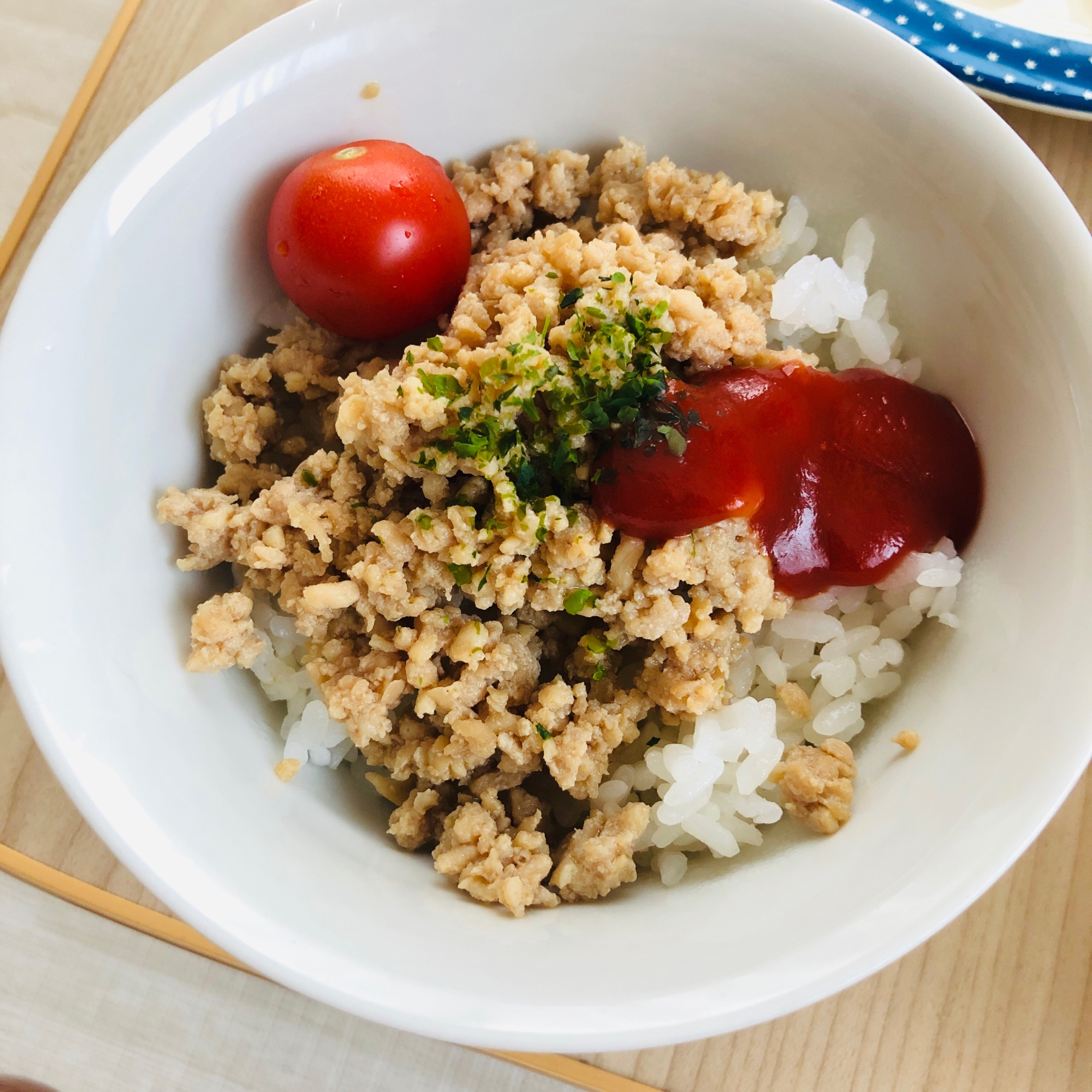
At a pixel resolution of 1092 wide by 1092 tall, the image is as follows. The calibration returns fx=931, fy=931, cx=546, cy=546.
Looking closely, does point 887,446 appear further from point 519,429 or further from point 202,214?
point 202,214

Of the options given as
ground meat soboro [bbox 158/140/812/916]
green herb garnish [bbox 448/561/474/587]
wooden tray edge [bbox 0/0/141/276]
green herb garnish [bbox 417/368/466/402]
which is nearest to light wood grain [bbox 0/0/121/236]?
wooden tray edge [bbox 0/0/141/276]

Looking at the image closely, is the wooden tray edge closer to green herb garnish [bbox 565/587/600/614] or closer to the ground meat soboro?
the ground meat soboro

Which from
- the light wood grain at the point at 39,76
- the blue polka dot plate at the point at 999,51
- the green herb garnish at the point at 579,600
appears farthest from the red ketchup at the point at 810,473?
the light wood grain at the point at 39,76

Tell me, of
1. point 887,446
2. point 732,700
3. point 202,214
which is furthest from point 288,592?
point 887,446

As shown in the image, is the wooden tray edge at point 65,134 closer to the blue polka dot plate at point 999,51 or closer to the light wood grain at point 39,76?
A: the light wood grain at point 39,76

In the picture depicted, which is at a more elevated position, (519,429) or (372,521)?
(519,429)

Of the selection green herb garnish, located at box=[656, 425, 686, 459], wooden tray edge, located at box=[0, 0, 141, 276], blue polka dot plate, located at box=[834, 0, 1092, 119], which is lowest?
wooden tray edge, located at box=[0, 0, 141, 276]
